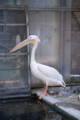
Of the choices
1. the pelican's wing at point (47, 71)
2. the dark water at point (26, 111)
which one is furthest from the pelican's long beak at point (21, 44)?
the dark water at point (26, 111)

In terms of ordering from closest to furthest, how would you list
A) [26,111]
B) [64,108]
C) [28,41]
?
[64,108], [26,111], [28,41]

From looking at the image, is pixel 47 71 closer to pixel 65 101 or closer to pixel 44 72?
pixel 44 72

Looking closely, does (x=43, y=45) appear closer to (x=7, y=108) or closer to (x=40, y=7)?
(x=40, y=7)

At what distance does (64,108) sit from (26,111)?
0.96 metres

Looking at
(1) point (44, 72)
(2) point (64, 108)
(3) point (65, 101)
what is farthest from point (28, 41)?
(2) point (64, 108)

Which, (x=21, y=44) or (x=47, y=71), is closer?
(x=47, y=71)

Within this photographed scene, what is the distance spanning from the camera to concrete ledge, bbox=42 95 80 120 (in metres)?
4.28

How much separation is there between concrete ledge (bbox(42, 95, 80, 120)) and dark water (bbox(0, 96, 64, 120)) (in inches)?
4.8

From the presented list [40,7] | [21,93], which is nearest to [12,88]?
[21,93]

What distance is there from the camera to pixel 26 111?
16.5 ft

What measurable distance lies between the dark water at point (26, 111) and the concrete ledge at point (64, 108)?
0.40 feet

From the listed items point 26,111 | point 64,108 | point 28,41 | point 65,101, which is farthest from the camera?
point 28,41

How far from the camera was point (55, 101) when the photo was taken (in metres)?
5.16

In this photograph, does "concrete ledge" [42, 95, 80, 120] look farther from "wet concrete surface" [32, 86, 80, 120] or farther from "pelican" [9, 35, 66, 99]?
"pelican" [9, 35, 66, 99]
